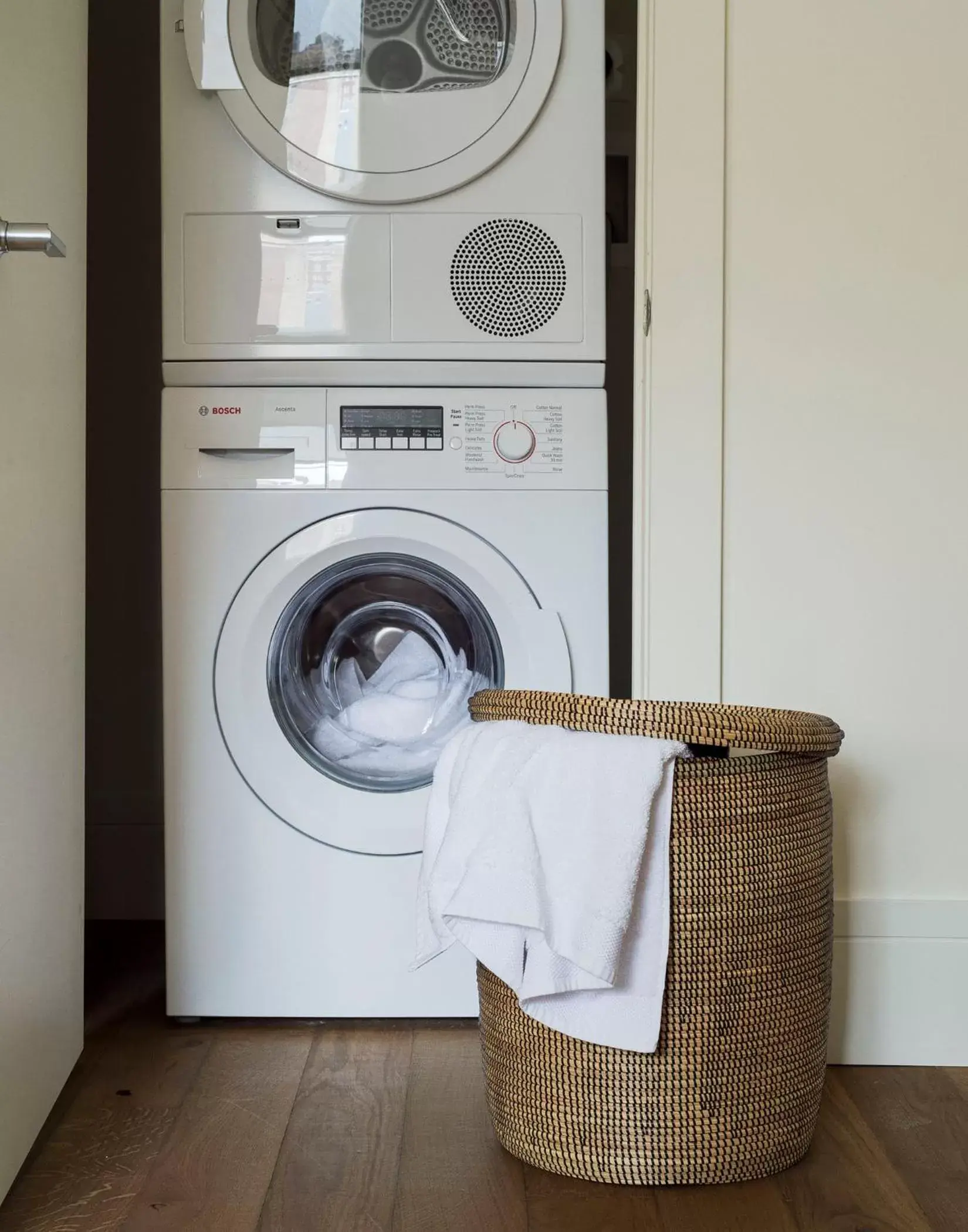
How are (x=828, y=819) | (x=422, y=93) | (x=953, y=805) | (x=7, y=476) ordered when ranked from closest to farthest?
(x=7, y=476)
(x=828, y=819)
(x=953, y=805)
(x=422, y=93)

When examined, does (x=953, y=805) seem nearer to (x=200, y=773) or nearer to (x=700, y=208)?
(x=700, y=208)

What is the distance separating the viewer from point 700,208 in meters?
1.38

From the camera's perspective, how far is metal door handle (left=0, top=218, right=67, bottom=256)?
0.90 m

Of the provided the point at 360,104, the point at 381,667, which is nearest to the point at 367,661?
the point at 381,667

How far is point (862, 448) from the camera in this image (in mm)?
1366

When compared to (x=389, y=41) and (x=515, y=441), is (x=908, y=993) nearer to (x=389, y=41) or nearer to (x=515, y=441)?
(x=515, y=441)

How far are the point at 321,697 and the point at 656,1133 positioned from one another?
0.71m

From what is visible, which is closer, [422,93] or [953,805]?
[953,805]

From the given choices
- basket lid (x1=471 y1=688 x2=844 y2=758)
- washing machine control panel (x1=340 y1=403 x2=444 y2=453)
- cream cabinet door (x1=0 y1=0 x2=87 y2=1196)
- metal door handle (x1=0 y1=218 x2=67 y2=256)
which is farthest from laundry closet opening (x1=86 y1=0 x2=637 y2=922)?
metal door handle (x1=0 y1=218 x2=67 y2=256)

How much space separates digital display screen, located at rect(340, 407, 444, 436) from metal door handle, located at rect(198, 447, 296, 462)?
85 millimetres

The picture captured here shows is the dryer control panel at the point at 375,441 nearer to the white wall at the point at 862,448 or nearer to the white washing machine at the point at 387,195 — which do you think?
the white washing machine at the point at 387,195

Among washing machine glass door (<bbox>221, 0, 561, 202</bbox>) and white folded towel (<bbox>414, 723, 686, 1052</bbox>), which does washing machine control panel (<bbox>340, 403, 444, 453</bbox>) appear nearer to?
washing machine glass door (<bbox>221, 0, 561, 202</bbox>)

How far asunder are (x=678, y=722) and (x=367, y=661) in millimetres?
626

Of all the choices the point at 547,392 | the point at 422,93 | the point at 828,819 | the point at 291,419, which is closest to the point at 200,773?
the point at 291,419
